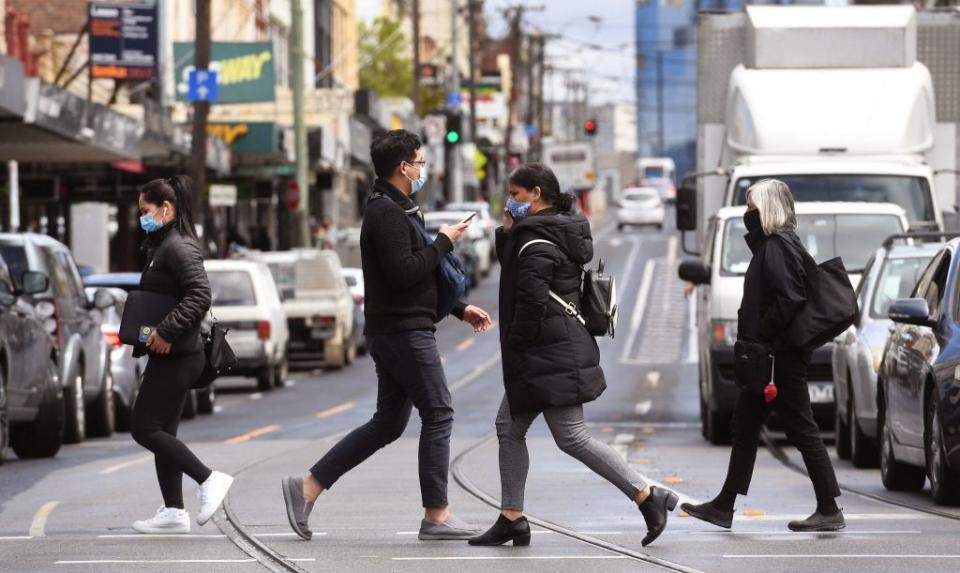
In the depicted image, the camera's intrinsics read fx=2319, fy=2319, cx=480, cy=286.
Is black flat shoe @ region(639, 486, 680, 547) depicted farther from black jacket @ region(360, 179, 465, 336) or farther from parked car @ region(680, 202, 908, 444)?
parked car @ region(680, 202, 908, 444)

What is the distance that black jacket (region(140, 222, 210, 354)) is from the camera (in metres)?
11.6

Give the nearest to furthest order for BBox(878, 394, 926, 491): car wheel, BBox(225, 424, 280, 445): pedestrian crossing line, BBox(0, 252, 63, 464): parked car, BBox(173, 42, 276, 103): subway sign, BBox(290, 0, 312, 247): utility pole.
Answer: BBox(878, 394, 926, 491): car wheel, BBox(0, 252, 63, 464): parked car, BBox(225, 424, 280, 445): pedestrian crossing line, BBox(173, 42, 276, 103): subway sign, BBox(290, 0, 312, 247): utility pole

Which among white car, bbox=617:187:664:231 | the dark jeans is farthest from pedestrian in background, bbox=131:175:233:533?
white car, bbox=617:187:664:231

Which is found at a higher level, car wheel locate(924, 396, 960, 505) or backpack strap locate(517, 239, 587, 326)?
backpack strap locate(517, 239, 587, 326)

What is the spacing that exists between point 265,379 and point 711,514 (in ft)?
71.5

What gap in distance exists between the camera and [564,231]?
10859 mm

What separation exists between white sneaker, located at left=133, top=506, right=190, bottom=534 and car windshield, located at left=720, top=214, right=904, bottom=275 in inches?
396

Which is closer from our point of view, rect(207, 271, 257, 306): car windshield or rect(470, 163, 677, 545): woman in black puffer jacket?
rect(470, 163, 677, 545): woman in black puffer jacket

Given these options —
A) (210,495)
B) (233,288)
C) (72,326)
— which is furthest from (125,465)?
(233,288)

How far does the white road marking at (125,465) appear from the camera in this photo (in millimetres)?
17197

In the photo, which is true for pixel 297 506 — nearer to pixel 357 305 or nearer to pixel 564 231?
pixel 564 231

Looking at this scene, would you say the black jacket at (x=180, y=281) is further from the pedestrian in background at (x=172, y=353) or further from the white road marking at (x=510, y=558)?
the white road marking at (x=510, y=558)

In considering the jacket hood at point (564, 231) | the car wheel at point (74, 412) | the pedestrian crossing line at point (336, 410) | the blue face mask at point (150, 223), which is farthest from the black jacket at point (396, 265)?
the pedestrian crossing line at point (336, 410)

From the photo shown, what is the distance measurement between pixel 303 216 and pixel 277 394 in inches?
612
